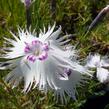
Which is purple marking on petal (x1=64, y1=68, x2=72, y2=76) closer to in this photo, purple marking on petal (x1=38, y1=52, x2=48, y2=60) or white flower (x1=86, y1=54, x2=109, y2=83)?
purple marking on petal (x1=38, y1=52, x2=48, y2=60)

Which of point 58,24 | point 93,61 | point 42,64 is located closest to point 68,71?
point 42,64

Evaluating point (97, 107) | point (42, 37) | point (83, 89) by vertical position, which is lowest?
point (97, 107)

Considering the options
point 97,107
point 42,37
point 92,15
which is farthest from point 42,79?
point 92,15

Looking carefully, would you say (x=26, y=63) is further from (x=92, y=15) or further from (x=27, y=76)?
(x=92, y=15)

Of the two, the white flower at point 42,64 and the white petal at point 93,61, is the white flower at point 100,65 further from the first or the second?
the white flower at point 42,64

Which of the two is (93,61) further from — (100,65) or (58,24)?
(58,24)

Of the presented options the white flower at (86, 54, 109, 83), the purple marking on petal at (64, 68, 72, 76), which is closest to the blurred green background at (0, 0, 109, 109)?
the white flower at (86, 54, 109, 83)
